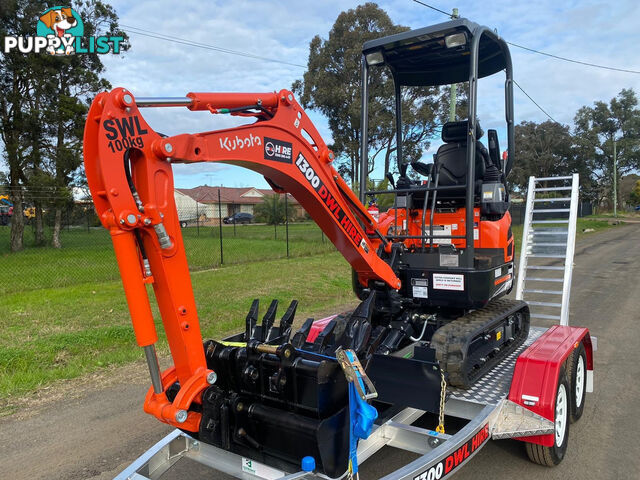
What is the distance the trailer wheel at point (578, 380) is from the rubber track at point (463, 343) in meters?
0.63

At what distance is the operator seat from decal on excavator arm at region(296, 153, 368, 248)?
1556mm

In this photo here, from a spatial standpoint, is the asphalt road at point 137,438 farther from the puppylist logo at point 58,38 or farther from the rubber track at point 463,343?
the puppylist logo at point 58,38

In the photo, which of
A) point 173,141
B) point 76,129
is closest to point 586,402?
point 173,141

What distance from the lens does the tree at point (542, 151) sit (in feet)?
199

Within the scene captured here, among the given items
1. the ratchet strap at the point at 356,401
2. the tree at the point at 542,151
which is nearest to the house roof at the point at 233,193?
the tree at the point at 542,151

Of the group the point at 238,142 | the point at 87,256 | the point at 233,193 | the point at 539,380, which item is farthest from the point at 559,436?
the point at 233,193

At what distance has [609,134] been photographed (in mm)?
64312

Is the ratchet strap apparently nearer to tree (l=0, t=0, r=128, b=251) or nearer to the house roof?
tree (l=0, t=0, r=128, b=251)

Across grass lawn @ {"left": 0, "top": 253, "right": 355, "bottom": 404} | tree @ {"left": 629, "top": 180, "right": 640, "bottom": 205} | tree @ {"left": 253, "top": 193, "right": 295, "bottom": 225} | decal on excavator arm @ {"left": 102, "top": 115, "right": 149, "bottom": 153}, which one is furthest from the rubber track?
tree @ {"left": 629, "top": 180, "right": 640, "bottom": 205}

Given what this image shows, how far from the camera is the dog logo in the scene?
64.0ft

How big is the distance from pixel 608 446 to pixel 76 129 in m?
23.9

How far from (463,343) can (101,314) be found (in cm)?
710

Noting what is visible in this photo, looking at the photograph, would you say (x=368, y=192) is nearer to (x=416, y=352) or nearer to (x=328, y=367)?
(x=416, y=352)

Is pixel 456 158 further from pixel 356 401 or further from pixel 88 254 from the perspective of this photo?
pixel 88 254
